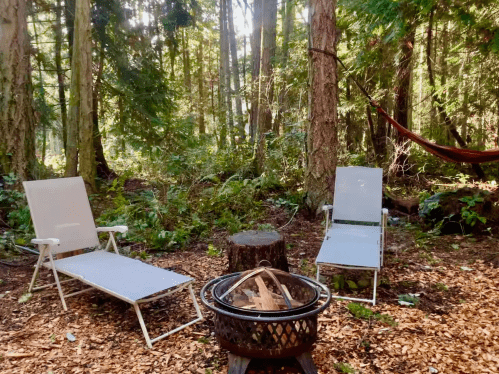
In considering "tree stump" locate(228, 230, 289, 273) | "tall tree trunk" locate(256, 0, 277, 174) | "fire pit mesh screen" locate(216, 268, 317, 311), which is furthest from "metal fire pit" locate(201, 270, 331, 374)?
"tall tree trunk" locate(256, 0, 277, 174)

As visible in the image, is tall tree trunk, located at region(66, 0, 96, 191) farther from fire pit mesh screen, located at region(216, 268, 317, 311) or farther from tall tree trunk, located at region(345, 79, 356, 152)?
tall tree trunk, located at region(345, 79, 356, 152)

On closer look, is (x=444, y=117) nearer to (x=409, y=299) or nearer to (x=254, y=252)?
(x=409, y=299)

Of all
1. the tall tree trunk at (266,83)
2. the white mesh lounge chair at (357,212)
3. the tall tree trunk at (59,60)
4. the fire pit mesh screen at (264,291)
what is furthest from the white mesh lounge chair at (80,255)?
the tall tree trunk at (59,60)

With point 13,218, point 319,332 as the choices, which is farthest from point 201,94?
point 319,332

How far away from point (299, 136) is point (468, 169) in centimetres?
413

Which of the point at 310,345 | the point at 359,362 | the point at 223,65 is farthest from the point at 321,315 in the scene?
the point at 223,65

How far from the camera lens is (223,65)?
1451cm

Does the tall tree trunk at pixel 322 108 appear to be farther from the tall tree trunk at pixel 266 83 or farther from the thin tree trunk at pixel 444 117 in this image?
the thin tree trunk at pixel 444 117

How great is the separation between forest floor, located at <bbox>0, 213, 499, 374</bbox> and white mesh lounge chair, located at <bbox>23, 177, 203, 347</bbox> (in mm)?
160

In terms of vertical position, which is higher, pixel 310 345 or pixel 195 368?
pixel 310 345

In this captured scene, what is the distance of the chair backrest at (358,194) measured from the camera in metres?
4.18

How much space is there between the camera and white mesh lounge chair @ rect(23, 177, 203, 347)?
2781 millimetres

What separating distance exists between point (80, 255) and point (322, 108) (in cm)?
364

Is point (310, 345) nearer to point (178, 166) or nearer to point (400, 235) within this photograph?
point (400, 235)
